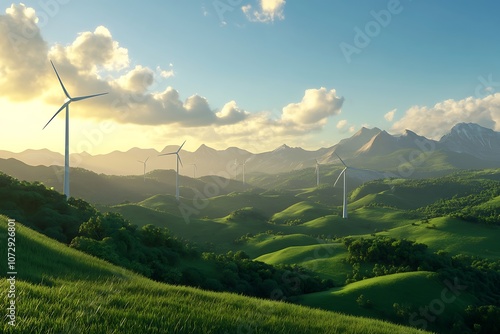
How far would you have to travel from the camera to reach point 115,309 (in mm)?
12969

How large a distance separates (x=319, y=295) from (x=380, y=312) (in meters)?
8.31

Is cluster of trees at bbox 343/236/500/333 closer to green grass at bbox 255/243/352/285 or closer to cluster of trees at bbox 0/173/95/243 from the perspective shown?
green grass at bbox 255/243/352/285

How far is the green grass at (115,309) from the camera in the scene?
1112cm

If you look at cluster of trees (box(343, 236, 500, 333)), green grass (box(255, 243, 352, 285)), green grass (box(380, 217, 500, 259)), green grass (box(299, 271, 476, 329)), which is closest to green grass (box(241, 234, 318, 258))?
green grass (box(255, 243, 352, 285))

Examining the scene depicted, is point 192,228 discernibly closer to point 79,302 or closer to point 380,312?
point 380,312

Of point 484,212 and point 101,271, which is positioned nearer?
point 101,271

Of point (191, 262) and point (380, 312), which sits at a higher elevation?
point (191, 262)

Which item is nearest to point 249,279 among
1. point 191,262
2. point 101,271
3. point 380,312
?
point 191,262

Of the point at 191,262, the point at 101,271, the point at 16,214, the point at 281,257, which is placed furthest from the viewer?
the point at 281,257

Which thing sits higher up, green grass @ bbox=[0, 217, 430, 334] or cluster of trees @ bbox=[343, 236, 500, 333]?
green grass @ bbox=[0, 217, 430, 334]

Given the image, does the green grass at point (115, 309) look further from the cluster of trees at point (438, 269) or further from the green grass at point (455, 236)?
the green grass at point (455, 236)

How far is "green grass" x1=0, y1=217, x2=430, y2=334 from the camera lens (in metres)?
11.1

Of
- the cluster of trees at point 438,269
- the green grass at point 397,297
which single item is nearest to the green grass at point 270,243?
the cluster of trees at point 438,269

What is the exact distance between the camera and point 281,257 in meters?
99.0
